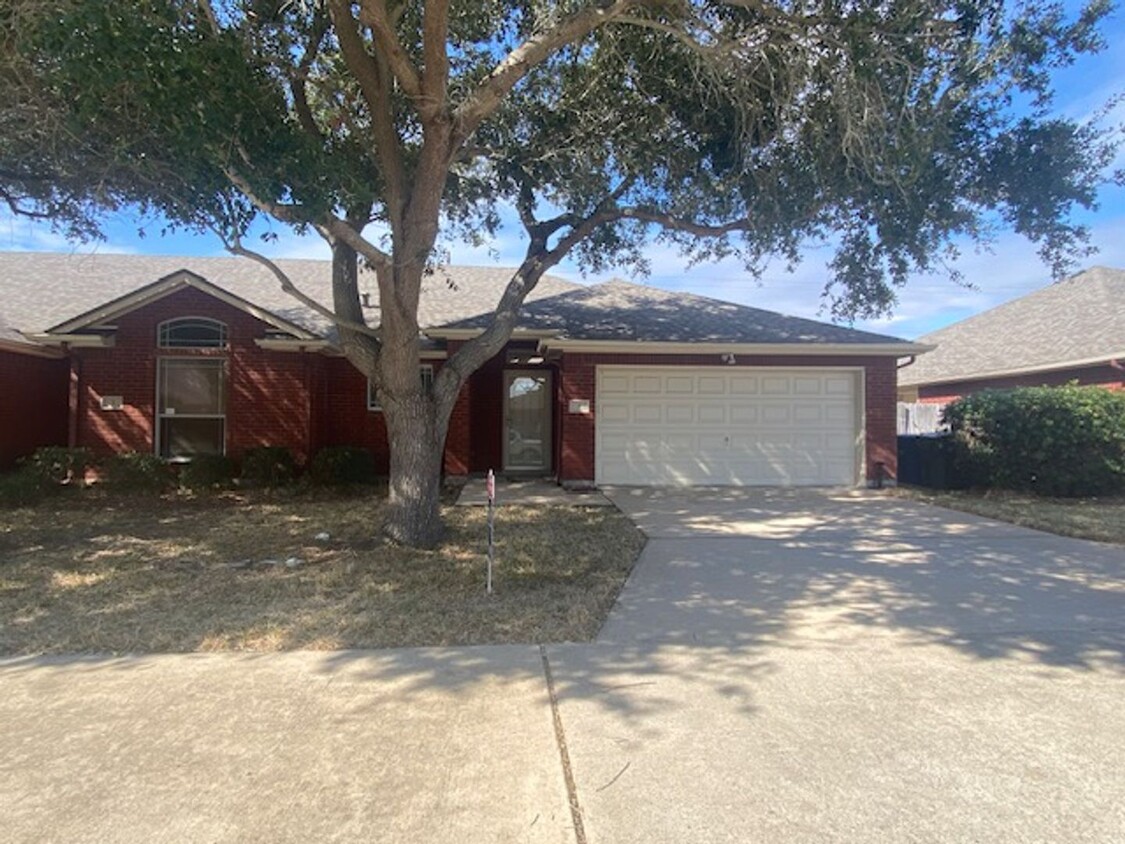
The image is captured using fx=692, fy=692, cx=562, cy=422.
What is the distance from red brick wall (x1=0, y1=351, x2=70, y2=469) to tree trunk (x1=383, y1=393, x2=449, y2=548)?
9814 mm

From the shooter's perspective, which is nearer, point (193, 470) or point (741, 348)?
point (193, 470)

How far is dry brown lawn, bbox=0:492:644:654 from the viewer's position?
199 inches

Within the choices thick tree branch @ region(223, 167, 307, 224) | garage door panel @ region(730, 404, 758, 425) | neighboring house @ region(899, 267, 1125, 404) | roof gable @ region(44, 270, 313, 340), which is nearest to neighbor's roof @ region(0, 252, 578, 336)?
roof gable @ region(44, 270, 313, 340)

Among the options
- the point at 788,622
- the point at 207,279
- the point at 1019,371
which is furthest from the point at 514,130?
the point at 1019,371

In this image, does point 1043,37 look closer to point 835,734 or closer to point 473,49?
point 473,49

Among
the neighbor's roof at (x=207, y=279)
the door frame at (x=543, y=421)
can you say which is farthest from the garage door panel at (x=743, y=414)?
the neighbor's roof at (x=207, y=279)

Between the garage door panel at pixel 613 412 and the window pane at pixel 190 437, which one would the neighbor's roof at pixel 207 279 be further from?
the garage door panel at pixel 613 412

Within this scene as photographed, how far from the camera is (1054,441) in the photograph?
39.8 ft

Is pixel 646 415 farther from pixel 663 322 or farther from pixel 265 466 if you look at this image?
pixel 265 466

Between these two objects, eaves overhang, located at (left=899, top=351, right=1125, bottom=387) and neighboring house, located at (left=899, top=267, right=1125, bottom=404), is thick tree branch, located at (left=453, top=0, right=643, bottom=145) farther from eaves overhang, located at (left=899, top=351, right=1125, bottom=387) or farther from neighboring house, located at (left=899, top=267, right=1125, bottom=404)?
eaves overhang, located at (left=899, top=351, right=1125, bottom=387)

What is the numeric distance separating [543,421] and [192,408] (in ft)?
23.1

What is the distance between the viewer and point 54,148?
6664 millimetres

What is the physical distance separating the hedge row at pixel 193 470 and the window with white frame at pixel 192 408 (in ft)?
2.33

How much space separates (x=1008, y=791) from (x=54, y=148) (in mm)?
8824
